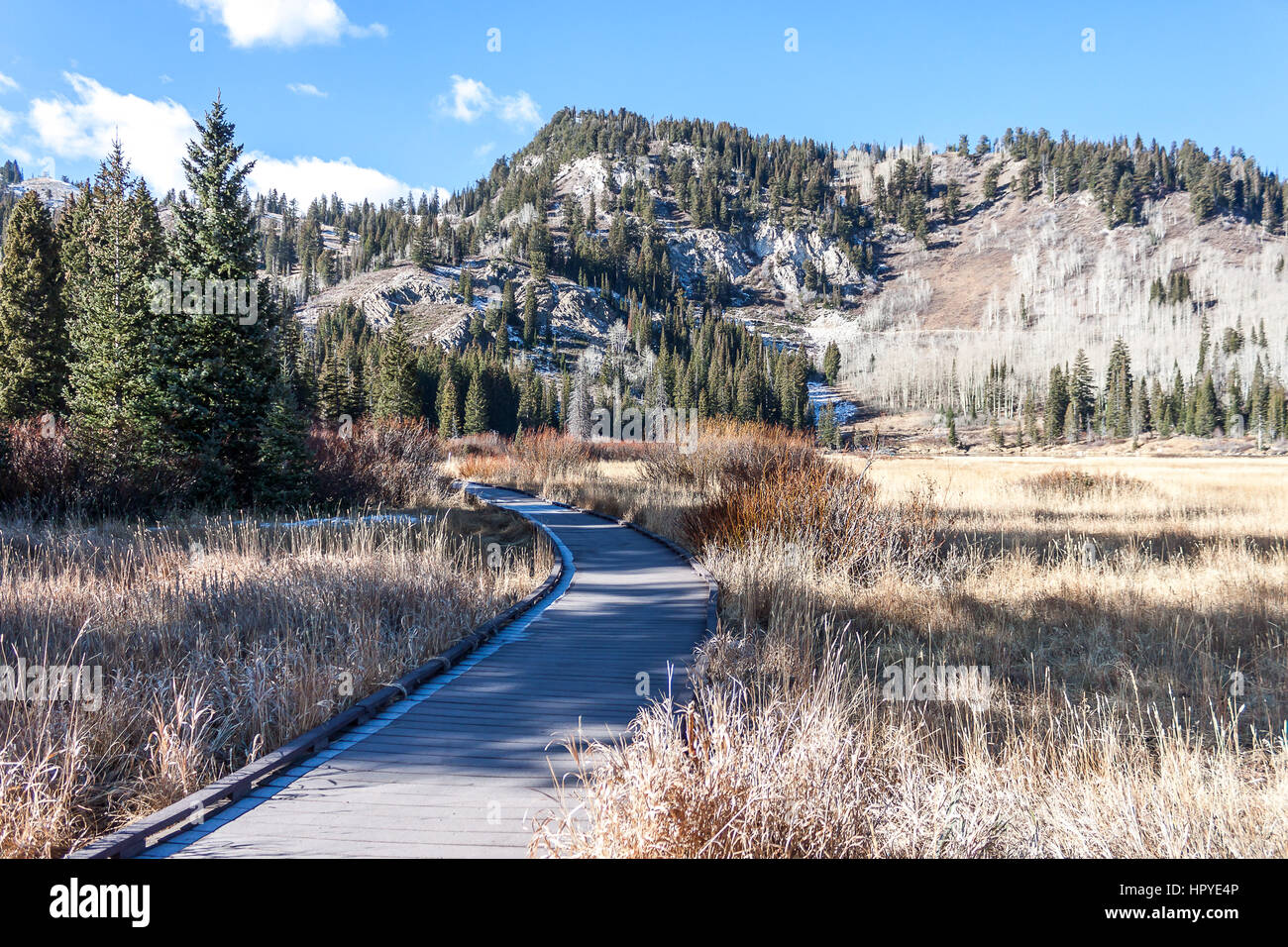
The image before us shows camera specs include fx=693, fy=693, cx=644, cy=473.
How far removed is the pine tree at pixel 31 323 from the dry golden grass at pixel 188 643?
25.6m

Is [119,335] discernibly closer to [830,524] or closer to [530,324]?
[830,524]

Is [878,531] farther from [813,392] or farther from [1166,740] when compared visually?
[813,392]

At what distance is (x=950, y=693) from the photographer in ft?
20.9

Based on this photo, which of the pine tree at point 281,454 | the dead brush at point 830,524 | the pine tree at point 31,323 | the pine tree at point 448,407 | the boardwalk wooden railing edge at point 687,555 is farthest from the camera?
the pine tree at point 448,407

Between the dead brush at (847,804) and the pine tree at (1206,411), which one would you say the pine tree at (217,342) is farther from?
the pine tree at (1206,411)

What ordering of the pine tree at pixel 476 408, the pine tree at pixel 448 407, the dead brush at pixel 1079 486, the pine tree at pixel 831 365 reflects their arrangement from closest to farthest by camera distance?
the dead brush at pixel 1079 486
the pine tree at pixel 448 407
the pine tree at pixel 476 408
the pine tree at pixel 831 365

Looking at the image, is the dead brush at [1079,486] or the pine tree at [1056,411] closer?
the dead brush at [1079,486]

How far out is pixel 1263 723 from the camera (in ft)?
21.0

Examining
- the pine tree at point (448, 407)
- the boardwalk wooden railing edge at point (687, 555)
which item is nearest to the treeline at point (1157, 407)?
the pine tree at point (448, 407)

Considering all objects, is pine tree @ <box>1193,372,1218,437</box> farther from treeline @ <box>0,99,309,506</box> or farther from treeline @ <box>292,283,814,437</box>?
treeline @ <box>0,99,309,506</box>

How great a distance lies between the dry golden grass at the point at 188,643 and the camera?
12.0ft

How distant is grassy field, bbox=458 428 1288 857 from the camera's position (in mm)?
2988

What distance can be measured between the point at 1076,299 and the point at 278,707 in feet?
757

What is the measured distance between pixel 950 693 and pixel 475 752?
174 inches
